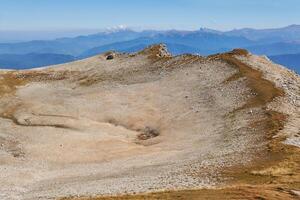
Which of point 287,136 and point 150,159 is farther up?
point 287,136

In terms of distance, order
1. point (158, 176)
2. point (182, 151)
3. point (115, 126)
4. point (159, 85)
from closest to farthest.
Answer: point (158, 176) < point (182, 151) < point (115, 126) < point (159, 85)

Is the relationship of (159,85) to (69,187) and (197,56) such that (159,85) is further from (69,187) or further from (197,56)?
(69,187)

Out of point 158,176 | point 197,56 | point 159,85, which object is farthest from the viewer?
point 197,56

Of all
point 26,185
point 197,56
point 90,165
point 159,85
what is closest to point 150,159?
point 90,165

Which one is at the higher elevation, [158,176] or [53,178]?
[158,176]

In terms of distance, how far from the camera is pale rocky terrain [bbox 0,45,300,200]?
187ft

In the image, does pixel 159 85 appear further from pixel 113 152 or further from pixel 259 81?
pixel 113 152

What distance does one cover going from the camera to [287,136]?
206 feet

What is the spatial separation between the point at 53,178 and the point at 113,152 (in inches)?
480

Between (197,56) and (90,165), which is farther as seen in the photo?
(197,56)

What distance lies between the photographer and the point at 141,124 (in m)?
87.5

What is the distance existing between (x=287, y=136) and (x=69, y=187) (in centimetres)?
2815

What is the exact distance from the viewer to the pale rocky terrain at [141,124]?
57.1 m

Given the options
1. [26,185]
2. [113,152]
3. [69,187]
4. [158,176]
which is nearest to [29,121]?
[113,152]
